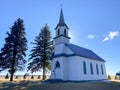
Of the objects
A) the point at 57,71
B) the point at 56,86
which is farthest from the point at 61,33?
the point at 56,86

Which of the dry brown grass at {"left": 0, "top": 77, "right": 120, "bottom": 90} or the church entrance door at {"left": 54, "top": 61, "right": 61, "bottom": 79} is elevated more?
the church entrance door at {"left": 54, "top": 61, "right": 61, "bottom": 79}

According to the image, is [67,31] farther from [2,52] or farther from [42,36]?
[2,52]

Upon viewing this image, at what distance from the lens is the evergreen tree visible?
2491 centimetres

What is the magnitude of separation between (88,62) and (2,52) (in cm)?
1731

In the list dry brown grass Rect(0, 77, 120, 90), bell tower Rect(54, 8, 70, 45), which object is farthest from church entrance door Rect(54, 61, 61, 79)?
dry brown grass Rect(0, 77, 120, 90)

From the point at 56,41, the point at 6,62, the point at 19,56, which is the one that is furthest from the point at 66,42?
the point at 6,62

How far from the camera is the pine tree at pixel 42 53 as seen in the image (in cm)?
2970

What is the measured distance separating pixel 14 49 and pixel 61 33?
32.7ft

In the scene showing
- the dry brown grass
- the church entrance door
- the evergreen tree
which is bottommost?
the dry brown grass

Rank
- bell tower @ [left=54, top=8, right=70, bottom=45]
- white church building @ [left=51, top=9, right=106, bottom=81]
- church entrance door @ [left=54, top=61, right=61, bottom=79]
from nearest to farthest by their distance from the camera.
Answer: white church building @ [left=51, top=9, right=106, bottom=81]
church entrance door @ [left=54, top=61, right=61, bottom=79]
bell tower @ [left=54, top=8, right=70, bottom=45]

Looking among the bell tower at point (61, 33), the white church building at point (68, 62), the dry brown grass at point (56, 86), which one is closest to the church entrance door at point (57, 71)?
the white church building at point (68, 62)

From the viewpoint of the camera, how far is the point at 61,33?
2641cm

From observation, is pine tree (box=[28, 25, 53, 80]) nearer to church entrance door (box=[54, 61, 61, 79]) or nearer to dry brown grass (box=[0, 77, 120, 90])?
church entrance door (box=[54, 61, 61, 79])

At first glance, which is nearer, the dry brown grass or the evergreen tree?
the dry brown grass
